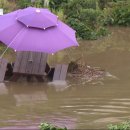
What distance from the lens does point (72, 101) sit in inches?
387

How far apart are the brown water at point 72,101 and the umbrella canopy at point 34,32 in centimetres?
102

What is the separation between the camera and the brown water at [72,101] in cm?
860

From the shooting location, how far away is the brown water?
28.2ft

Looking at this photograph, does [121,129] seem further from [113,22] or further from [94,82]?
[113,22]

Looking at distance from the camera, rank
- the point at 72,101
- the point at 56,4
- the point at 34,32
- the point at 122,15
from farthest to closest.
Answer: the point at 122,15 → the point at 56,4 → the point at 34,32 → the point at 72,101

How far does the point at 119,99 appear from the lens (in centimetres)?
1005

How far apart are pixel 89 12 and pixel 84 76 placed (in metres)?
5.09

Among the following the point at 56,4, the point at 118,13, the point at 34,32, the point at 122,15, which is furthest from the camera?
the point at 118,13

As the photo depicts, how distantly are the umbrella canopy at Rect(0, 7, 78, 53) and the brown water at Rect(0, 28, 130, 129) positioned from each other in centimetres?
102

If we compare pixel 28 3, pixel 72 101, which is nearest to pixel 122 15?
pixel 28 3

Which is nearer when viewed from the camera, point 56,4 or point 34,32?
point 34,32

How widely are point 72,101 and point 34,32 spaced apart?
6.44 feet

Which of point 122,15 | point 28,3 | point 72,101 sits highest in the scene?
point 28,3

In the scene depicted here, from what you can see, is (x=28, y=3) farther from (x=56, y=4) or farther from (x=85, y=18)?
(x=85, y=18)
